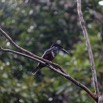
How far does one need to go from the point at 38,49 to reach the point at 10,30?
0.59 m

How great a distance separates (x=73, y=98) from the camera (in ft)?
14.7

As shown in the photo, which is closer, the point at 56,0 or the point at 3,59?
the point at 3,59

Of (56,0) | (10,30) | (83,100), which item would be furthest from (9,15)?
(83,100)

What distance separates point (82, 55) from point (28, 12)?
41.7 inches

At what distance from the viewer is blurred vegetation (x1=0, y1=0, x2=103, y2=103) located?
4.11m

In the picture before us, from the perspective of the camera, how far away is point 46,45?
5.42m

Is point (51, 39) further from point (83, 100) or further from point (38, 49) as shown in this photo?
point (83, 100)

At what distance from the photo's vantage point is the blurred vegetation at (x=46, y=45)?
4.11 metres

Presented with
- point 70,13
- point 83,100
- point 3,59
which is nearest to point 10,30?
point 3,59

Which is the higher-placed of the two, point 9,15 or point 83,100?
point 9,15

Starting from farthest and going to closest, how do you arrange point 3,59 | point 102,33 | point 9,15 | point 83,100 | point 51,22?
1. point 51,22
2. point 102,33
3. point 9,15
4. point 3,59
5. point 83,100

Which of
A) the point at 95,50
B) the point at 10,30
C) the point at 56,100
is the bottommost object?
the point at 56,100

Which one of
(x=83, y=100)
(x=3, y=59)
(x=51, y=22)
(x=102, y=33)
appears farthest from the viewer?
(x=51, y=22)

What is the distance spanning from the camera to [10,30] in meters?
5.00
